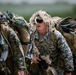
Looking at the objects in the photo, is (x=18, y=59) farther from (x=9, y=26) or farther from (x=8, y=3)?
(x=8, y=3)

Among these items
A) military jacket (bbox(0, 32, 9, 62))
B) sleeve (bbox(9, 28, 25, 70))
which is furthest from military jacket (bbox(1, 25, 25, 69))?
military jacket (bbox(0, 32, 9, 62))

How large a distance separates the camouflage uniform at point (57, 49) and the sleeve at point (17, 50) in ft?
3.45

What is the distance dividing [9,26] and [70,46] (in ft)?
6.17

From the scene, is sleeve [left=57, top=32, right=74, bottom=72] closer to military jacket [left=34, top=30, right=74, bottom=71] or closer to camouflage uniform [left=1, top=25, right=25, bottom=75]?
military jacket [left=34, top=30, right=74, bottom=71]

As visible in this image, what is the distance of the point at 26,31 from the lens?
11500 mm

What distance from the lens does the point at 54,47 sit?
1212cm

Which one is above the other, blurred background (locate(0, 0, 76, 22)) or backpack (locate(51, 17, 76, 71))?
backpack (locate(51, 17, 76, 71))

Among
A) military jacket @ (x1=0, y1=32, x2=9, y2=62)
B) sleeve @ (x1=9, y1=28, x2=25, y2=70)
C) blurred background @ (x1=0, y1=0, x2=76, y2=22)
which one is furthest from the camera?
blurred background @ (x1=0, y1=0, x2=76, y2=22)

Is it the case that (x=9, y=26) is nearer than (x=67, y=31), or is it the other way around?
(x=9, y=26)

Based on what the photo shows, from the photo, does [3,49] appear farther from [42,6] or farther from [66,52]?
[42,6]

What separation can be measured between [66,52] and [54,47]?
9.6 inches

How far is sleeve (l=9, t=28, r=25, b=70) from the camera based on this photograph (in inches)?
A: 433

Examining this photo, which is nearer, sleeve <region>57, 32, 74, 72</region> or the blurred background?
sleeve <region>57, 32, 74, 72</region>

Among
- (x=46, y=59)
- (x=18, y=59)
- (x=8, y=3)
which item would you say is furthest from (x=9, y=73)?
(x=8, y=3)
